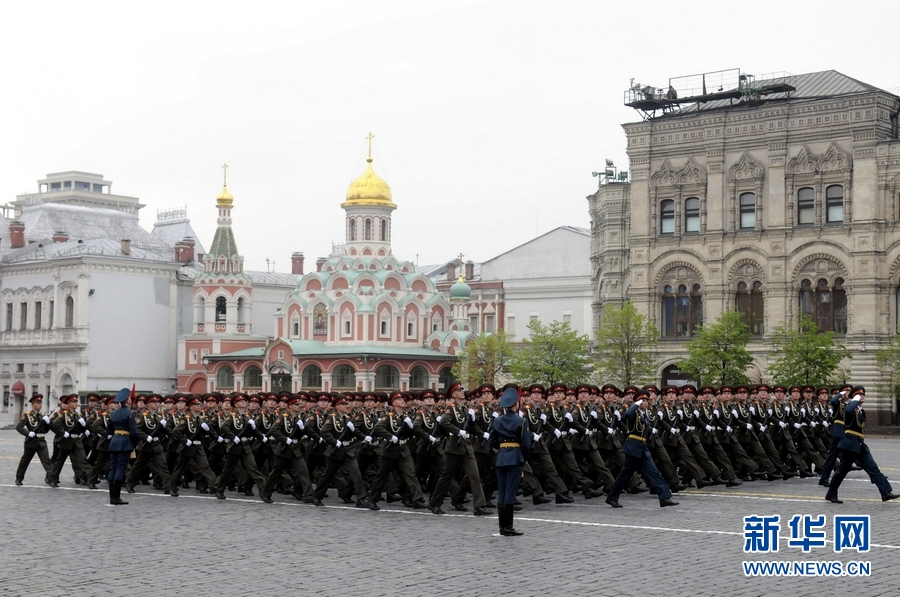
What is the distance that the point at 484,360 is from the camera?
214 ft

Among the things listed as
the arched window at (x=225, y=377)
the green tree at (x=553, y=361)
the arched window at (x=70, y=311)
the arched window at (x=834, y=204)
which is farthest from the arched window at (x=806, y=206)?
the arched window at (x=70, y=311)

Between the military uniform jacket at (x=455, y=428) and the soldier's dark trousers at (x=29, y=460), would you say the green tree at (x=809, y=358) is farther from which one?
the military uniform jacket at (x=455, y=428)

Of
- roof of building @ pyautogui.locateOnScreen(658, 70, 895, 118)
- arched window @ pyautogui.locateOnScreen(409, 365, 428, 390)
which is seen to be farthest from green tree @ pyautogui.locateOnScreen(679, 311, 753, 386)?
arched window @ pyautogui.locateOnScreen(409, 365, 428, 390)

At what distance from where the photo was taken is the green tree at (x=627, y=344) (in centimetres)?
4959

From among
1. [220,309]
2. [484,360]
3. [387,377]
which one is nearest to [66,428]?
[484,360]

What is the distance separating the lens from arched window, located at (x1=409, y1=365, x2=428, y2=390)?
242 feet

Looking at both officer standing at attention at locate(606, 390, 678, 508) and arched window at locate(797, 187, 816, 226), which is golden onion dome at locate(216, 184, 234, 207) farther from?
officer standing at attention at locate(606, 390, 678, 508)

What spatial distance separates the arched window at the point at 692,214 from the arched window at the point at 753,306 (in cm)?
306

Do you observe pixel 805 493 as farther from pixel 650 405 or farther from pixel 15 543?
pixel 15 543

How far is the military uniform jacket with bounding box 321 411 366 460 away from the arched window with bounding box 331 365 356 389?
5400 cm

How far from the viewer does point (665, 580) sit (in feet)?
35.9

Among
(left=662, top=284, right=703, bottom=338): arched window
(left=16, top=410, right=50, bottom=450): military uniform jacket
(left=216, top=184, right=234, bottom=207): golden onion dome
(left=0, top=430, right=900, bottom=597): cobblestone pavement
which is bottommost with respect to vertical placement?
(left=0, top=430, right=900, bottom=597): cobblestone pavement

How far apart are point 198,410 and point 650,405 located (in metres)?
7.04

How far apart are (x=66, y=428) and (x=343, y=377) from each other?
168ft
